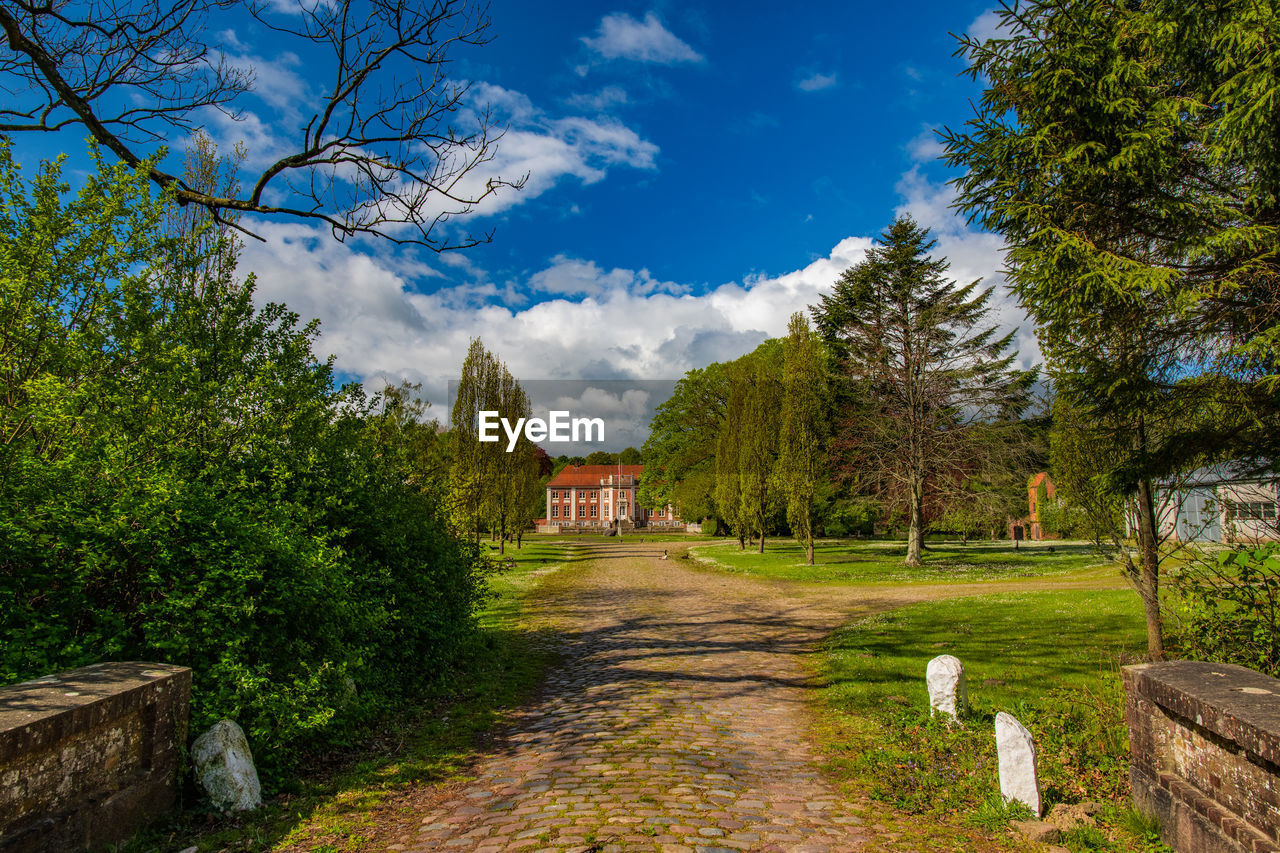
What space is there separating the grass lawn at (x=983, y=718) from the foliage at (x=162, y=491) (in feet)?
15.1

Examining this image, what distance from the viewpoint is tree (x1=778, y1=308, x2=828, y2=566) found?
26703 mm

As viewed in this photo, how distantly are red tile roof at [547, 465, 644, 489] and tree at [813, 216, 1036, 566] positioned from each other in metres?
67.7

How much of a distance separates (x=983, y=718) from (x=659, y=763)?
3333mm

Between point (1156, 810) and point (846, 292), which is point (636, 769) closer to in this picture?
point (1156, 810)

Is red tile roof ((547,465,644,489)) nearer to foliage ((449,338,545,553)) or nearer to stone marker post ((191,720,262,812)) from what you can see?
foliage ((449,338,545,553))

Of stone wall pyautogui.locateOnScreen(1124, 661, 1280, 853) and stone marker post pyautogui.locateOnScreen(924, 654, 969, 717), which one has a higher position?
stone wall pyautogui.locateOnScreen(1124, 661, 1280, 853)

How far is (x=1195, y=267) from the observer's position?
5.79 m

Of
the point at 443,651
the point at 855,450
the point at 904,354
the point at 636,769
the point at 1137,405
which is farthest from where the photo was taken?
the point at 855,450

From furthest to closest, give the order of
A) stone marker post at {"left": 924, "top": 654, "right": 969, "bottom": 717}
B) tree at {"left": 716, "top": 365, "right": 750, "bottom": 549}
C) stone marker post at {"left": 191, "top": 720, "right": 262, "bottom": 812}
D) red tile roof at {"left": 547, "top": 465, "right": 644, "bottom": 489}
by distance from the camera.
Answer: red tile roof at {"left": 547, "top": 465, "right": 644, "bottom": 489} < tree at {"left": 716, "top": 365, "right": 750, "bottom": 549} < stone marker post at {"left": 924, "top": 654, "right": 969, "bottom": 717} < stone marker post at {"left": 191, "top": 720, "right": 262, "bottom": 812}

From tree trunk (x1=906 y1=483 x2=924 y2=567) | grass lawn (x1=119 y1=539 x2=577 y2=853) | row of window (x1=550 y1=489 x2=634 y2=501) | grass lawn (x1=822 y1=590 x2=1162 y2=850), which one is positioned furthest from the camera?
row of window (x1=550 y1=489 x2=634 y2=501)

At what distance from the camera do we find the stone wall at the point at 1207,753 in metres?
3.04

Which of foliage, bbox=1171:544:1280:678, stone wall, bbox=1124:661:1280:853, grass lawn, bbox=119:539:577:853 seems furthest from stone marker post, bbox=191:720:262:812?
foliage, bbox=1171:544:1280:678

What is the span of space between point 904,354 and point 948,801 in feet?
84.7

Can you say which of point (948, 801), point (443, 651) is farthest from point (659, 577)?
point (948, 801)
